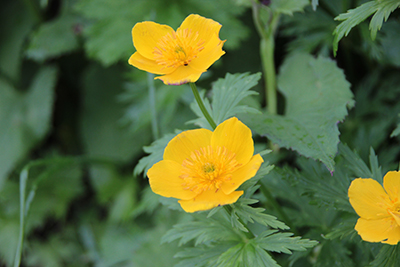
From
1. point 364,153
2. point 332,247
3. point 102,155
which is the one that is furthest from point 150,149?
point 102,155

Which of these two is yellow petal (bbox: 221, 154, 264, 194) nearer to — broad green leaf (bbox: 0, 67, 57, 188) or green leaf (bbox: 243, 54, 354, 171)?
green leaf (bbox: 243, 54, 354, 171)

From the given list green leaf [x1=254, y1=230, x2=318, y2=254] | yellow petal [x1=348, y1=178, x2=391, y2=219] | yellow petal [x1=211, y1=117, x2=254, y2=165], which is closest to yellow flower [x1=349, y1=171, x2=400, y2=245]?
yellow petal [x1=348, y1=178, x2=391, y2=219]

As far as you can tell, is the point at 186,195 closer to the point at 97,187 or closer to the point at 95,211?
the point at 97,187

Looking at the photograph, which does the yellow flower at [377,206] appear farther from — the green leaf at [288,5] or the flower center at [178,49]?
the green leaf at [288,5]

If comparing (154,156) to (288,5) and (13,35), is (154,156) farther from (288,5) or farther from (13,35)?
(13,35)

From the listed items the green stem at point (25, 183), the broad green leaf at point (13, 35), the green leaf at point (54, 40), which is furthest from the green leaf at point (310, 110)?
the broad green leaf at point (13, 35)

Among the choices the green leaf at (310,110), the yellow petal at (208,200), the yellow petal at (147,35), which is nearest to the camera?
the yellow petal at (208,200)
